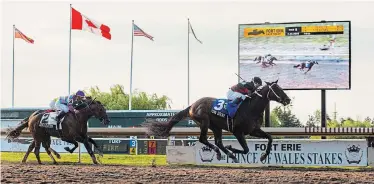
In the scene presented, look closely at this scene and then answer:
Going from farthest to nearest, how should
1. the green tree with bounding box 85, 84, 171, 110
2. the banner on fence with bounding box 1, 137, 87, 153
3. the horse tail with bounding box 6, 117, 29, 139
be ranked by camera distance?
the green tree with bounding box 85, 84, 171, 110 < the banner on fence with bounding box 1, 137, 87, 153 < the horse tail with bounding box 6, 117, 29, 139

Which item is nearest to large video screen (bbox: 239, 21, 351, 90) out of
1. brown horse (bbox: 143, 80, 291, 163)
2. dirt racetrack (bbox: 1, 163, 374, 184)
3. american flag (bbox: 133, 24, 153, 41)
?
brown horse (bbox: 143, 80, 291, 163)

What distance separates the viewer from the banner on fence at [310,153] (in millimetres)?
16797

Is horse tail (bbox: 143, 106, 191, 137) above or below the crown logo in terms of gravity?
above

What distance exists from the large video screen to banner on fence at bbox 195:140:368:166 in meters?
5.09

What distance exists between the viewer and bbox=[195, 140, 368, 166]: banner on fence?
1680cm

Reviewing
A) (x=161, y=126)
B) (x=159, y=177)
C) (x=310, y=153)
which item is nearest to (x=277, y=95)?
(x=310, y=153)

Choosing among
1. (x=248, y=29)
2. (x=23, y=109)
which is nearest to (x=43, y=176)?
(x=248, y=29)

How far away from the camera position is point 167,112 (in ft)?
105

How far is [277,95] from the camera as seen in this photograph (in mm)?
15117

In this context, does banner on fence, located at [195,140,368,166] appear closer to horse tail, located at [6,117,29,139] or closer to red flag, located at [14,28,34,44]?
horse tail, located at [6,117,29,139]

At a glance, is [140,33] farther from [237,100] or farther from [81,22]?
[237,100]

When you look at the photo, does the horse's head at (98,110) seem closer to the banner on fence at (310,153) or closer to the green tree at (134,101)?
the banner on fence at (310,153)

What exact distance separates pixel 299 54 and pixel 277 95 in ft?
25.8

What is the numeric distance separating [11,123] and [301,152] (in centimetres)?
2173
